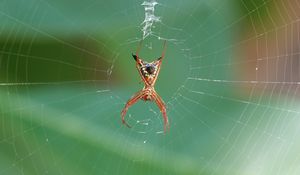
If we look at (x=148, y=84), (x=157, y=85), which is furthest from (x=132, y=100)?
(x=157, y=85)

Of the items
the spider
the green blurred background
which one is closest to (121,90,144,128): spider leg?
the spider

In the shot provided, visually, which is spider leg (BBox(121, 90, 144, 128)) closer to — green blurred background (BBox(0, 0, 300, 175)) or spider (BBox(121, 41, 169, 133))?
spider (BBox(121, 41, 169, 133))

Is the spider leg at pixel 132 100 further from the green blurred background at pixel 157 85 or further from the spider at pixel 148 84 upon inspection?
the green blurred background at pixel 157 85

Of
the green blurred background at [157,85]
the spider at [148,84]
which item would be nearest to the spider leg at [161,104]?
the spider at [148,84]

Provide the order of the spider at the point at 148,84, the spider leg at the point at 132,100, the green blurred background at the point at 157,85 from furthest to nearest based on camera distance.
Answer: the spider leg at the point at 132,100 → the spider at the point at 148,84 → the green blurred background at the point at 157,85

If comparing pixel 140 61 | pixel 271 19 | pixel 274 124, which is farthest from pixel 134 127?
pixel 271 19

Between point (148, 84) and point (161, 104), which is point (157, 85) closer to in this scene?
point (148, 84)
